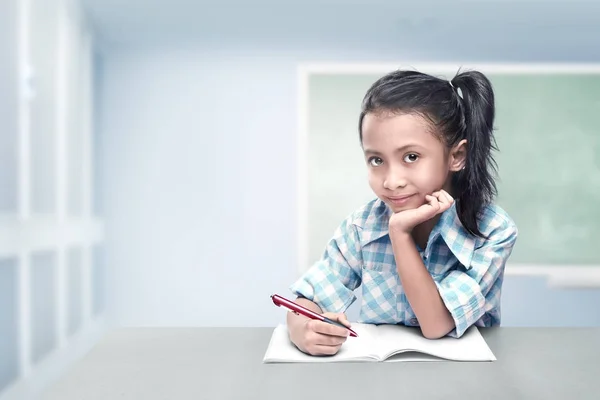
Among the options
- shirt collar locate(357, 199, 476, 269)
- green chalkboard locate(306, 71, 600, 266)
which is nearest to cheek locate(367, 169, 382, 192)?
shirt collar locate(357, 199, 476, 269)

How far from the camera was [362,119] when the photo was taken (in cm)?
104

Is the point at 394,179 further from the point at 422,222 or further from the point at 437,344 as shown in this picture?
the point at 437,344

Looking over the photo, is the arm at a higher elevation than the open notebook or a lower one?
higher

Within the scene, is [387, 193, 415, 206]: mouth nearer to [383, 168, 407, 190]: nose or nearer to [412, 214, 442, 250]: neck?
[383, 168, 407, 190]: nose

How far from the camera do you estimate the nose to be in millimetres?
951

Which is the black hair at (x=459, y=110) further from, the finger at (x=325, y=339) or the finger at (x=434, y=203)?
the finger at (x=325, y=339)

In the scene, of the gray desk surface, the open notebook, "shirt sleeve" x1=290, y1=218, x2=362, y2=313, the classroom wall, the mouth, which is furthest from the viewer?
the classroom wall

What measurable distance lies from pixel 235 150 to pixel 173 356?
5.21 feet

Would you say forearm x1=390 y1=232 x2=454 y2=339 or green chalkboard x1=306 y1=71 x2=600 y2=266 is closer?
forearm x1=390 y1=232 x2=454 y2=339

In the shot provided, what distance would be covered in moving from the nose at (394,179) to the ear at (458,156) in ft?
0.44

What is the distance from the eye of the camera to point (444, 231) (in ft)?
3.38

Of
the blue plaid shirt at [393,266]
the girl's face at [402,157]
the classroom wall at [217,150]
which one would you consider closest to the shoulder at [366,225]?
the blue plaid shirt at [393,266]

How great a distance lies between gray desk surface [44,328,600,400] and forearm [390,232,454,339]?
2.8 inches

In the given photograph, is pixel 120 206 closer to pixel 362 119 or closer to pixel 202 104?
pixel 202 104
